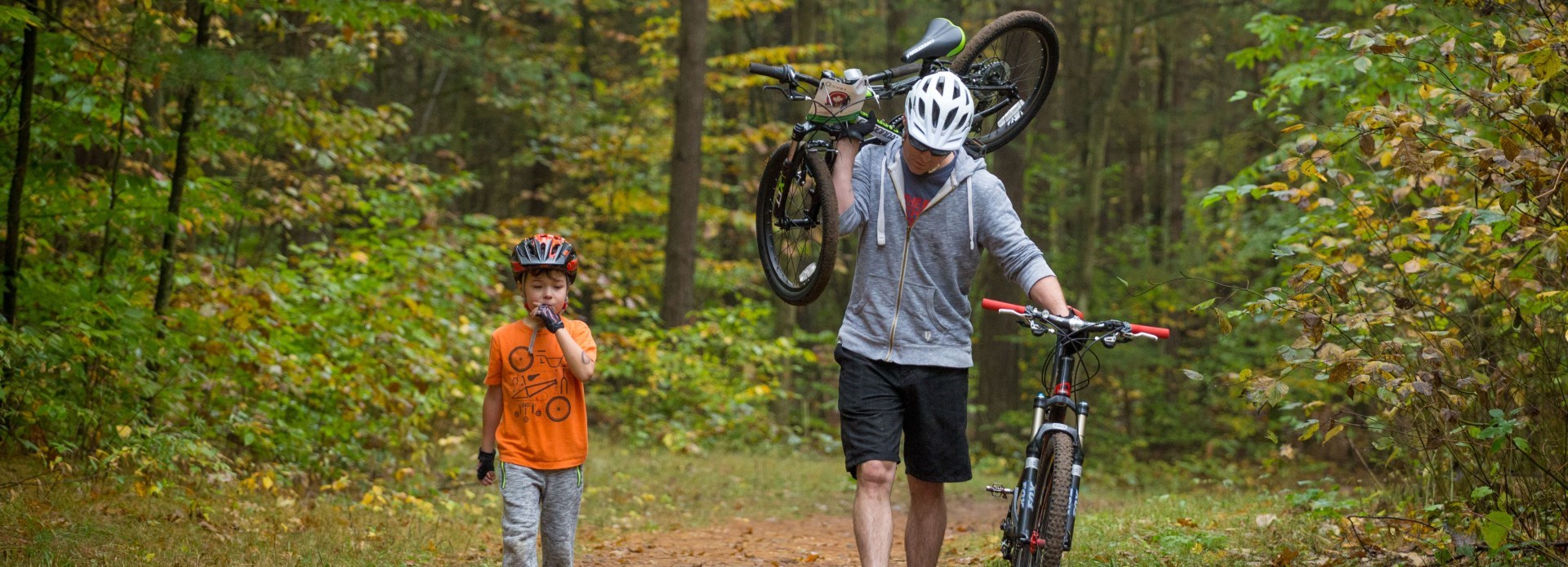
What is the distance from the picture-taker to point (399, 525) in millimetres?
6957

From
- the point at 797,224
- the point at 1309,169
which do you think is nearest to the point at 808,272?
the point at 797,224

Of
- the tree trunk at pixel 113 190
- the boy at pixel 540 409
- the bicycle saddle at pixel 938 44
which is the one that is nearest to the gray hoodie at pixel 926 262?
the bicycle saddle at pixel 938 44

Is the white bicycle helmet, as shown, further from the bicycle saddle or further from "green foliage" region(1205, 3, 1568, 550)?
"green foliage" region(1205, 3, 1568, 550)

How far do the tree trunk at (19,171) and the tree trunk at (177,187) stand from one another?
2.58ft

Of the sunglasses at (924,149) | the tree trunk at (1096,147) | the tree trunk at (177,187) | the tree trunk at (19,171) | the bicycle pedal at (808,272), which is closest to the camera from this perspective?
the sunglasses at (924,149)

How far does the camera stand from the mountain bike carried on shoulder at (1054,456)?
3.86 m

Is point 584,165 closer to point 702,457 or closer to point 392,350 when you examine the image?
point 702,457

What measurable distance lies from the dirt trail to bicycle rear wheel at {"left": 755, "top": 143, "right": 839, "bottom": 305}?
6.33 feet

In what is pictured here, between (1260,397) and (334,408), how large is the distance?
655 centimetres

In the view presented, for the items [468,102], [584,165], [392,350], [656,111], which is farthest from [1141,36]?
[392,350]

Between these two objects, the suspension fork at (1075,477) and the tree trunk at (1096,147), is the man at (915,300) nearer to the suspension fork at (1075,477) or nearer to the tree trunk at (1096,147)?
the suspension fork at (1075,477)

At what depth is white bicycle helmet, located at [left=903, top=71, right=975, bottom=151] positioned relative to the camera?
418cm

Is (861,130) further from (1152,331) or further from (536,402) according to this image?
(536,402)

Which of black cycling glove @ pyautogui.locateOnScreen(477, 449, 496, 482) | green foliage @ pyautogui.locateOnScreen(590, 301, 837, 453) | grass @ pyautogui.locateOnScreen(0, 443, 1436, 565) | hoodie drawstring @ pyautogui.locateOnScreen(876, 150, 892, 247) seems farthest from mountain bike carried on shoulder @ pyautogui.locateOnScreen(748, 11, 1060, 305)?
green foliage @ pyautogui.locateOnScreen(590, 301, 837, 453)
